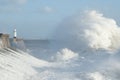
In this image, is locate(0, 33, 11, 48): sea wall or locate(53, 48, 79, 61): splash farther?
locate(0, 33, 11, 48): sea wall

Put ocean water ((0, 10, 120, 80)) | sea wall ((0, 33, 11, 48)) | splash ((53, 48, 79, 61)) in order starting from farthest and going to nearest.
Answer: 1. sea wall ((0, 33, 11, 48))
2. splash ((53, 48, 79, 61))
3. ocean water ((0, 10, 120, 80))

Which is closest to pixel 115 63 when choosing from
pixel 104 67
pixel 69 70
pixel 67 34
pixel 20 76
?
pixel 104 67

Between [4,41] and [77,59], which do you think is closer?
[77,59]

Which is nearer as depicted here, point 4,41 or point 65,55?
point 65,55

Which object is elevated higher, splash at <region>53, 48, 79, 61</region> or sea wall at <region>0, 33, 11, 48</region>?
sea wall at <region>0, 33, 11, 48</region>

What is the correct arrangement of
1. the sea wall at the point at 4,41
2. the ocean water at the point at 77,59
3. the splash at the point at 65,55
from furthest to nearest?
the sea wall at the point at 4,41
the splash at the point at 65,55
the ocean water at the point at 77,59

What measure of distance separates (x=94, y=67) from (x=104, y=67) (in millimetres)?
823

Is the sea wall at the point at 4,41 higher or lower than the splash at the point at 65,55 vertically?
higher

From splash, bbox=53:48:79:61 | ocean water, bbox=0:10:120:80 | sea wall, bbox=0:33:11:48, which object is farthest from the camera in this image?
sea wall, bbox=0:33:11:48

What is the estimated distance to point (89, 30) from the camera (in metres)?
35.8

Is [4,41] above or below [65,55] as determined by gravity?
above

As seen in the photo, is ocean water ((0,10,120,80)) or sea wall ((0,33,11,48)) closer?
ocean water ((0,10,120,80))

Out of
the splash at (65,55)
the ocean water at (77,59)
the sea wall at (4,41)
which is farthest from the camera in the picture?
the sea wall at (4,41)

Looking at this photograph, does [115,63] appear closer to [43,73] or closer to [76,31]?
[43,73]
